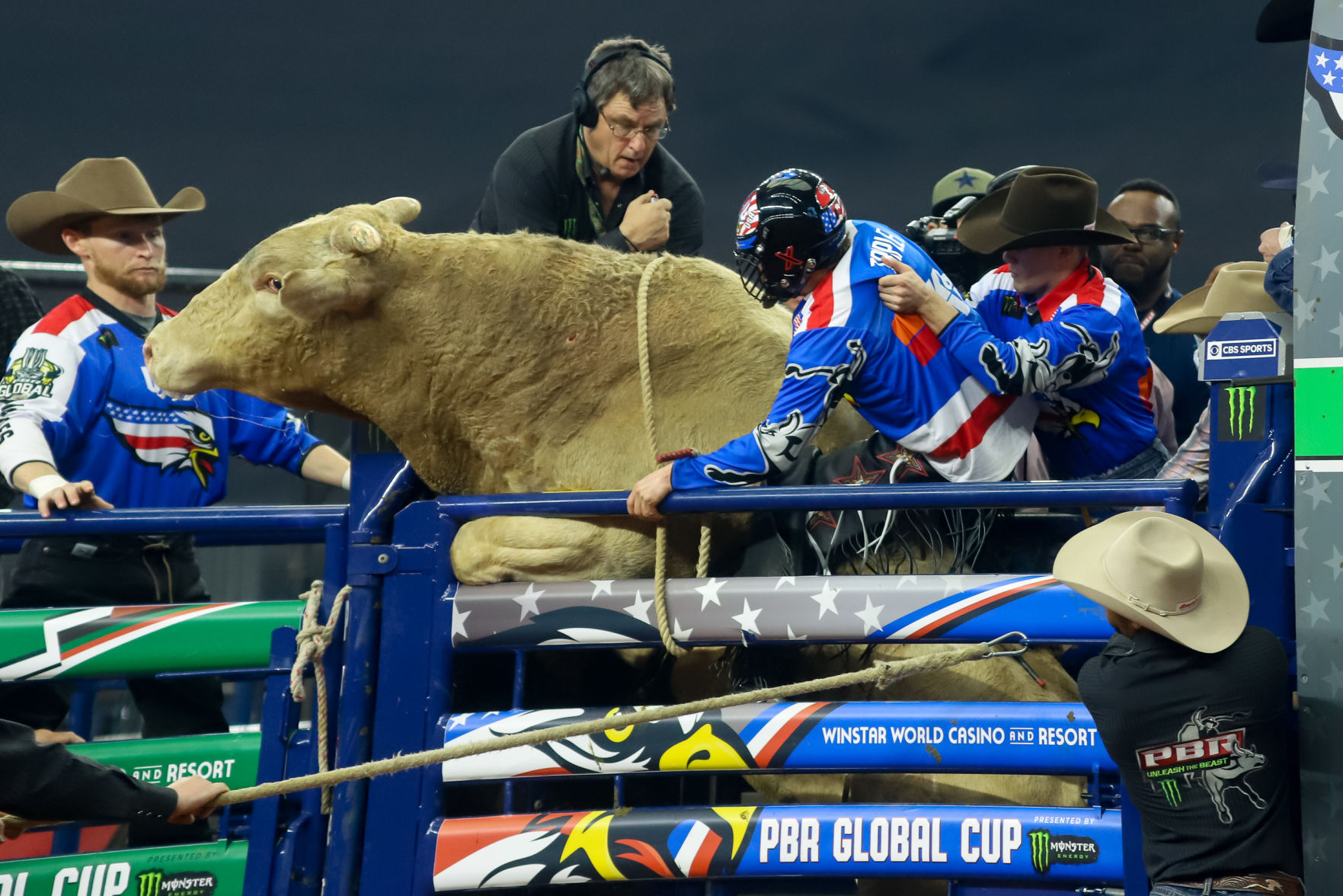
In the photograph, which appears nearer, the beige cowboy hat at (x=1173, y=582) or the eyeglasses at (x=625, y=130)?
the beige cowboy hat at (x=1173, y=582)

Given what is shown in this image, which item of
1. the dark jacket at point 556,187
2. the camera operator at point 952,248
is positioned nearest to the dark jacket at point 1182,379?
the camera operator at point 952,248

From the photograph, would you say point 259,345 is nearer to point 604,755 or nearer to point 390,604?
point 390,604

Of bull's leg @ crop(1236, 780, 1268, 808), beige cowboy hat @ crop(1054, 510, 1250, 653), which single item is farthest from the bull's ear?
bull's leg @ crop(1236, 780, 1268, 808)

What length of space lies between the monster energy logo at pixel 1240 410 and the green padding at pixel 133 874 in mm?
2229

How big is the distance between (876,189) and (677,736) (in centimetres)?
717

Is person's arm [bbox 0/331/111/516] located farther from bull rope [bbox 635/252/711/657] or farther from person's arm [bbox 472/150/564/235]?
bull rope [bbox 635/252/711/657]

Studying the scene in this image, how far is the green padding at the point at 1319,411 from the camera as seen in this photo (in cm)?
204

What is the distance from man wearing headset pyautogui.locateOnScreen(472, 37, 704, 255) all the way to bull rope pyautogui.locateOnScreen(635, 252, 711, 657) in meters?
0.49

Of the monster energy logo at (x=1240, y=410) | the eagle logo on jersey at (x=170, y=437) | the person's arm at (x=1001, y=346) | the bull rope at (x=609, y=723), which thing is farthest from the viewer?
the eagle logo on jersey at (x=170, y=437)

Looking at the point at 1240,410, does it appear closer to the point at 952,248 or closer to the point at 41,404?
the point at 952,248

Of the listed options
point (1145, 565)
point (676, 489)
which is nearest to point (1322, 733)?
point (1145, 565)

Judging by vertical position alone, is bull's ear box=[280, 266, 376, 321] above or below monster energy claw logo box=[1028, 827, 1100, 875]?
above

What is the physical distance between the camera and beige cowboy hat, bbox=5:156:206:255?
4020 mm

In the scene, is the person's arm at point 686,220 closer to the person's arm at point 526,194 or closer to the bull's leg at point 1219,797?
the person's arm at point 526,194
